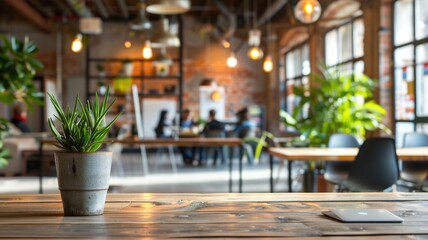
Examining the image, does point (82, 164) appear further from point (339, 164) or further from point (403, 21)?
point (403, 21)

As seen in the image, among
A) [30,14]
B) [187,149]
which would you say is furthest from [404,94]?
[30,14]

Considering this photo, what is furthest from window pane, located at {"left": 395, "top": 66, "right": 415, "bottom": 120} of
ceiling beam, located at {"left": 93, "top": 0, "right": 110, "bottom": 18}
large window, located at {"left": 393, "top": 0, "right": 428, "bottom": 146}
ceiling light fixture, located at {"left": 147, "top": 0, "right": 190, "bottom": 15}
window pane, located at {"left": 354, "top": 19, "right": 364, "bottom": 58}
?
ceiling beam, located at {"left": 93, "top": 0, "right": 110, "bottom": 18}

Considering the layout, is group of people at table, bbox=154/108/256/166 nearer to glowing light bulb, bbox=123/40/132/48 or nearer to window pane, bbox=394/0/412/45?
glowing light bulb, bbox=123/40/132/48

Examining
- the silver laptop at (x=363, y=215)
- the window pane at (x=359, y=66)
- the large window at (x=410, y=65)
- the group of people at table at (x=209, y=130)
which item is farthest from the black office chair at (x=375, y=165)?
the group of people at table at (x=209, y=130)

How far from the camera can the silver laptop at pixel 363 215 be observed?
4.64 ft

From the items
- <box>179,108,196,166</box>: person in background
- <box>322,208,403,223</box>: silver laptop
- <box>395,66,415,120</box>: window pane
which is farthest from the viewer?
<box>179,108,196,166</box>: person in background

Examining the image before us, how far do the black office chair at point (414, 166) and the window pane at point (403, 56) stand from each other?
2782mm

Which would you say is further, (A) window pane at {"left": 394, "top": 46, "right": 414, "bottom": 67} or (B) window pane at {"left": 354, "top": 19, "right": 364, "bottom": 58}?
Answer: (B) window pane at {"left": 354, "top": 19, "right": 364, "bottom": 58}

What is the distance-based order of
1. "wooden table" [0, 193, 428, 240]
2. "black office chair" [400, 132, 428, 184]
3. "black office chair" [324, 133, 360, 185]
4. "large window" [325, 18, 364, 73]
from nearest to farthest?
"wooden table" [0, 193, 428, 240]
"black office chair" [400, 132, 428, 184]
"black office chair" [324, 133, 360, 185]
"large window" [325, 18, 364, 73]

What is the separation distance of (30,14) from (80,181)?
42.1ft

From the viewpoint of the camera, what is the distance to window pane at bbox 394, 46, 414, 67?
317 inches

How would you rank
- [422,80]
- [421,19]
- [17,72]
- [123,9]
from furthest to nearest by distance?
[123,9] < [421,19] < [422,80] < [17,72]

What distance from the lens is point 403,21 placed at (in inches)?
330

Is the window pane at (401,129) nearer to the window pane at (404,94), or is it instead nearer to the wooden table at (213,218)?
the window pane at (404,94)
